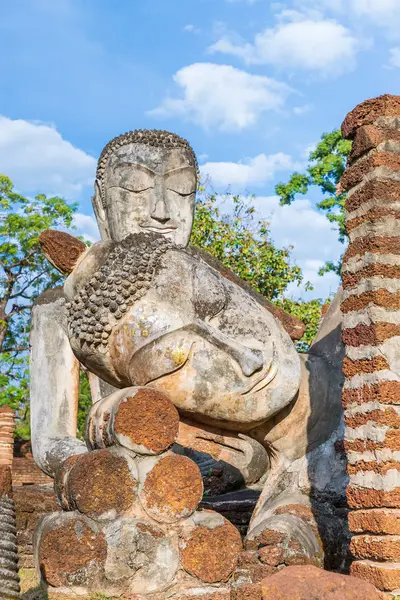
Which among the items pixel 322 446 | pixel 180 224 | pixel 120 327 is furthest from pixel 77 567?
pixel 180 224

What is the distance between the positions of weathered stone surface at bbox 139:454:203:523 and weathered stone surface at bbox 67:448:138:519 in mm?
75

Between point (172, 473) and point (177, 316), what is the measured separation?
0.95 metres

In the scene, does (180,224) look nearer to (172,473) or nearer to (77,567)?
(172,473)

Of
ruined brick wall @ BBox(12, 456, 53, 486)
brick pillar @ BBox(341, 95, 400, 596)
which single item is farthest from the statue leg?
ruined brick wall @ BBox(12, 456, 53, 486)

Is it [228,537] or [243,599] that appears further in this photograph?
[228,537]

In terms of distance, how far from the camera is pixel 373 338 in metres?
4.85

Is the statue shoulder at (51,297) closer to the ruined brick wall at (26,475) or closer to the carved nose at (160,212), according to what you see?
the carved nose at (160,212)

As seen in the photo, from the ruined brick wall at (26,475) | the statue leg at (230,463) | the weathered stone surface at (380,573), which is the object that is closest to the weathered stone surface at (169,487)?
the weathered stone surface at (380,573)

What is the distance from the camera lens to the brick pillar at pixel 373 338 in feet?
15.3

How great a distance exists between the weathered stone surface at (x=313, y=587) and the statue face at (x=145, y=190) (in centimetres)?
258

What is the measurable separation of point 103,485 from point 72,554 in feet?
1.34

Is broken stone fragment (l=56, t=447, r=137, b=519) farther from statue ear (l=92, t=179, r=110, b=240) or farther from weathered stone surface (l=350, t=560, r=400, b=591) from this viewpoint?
statue ear (l=92, t=179, r=110, b=240)

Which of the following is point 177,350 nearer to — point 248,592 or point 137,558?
point 137,558

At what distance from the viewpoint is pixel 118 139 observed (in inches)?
243
